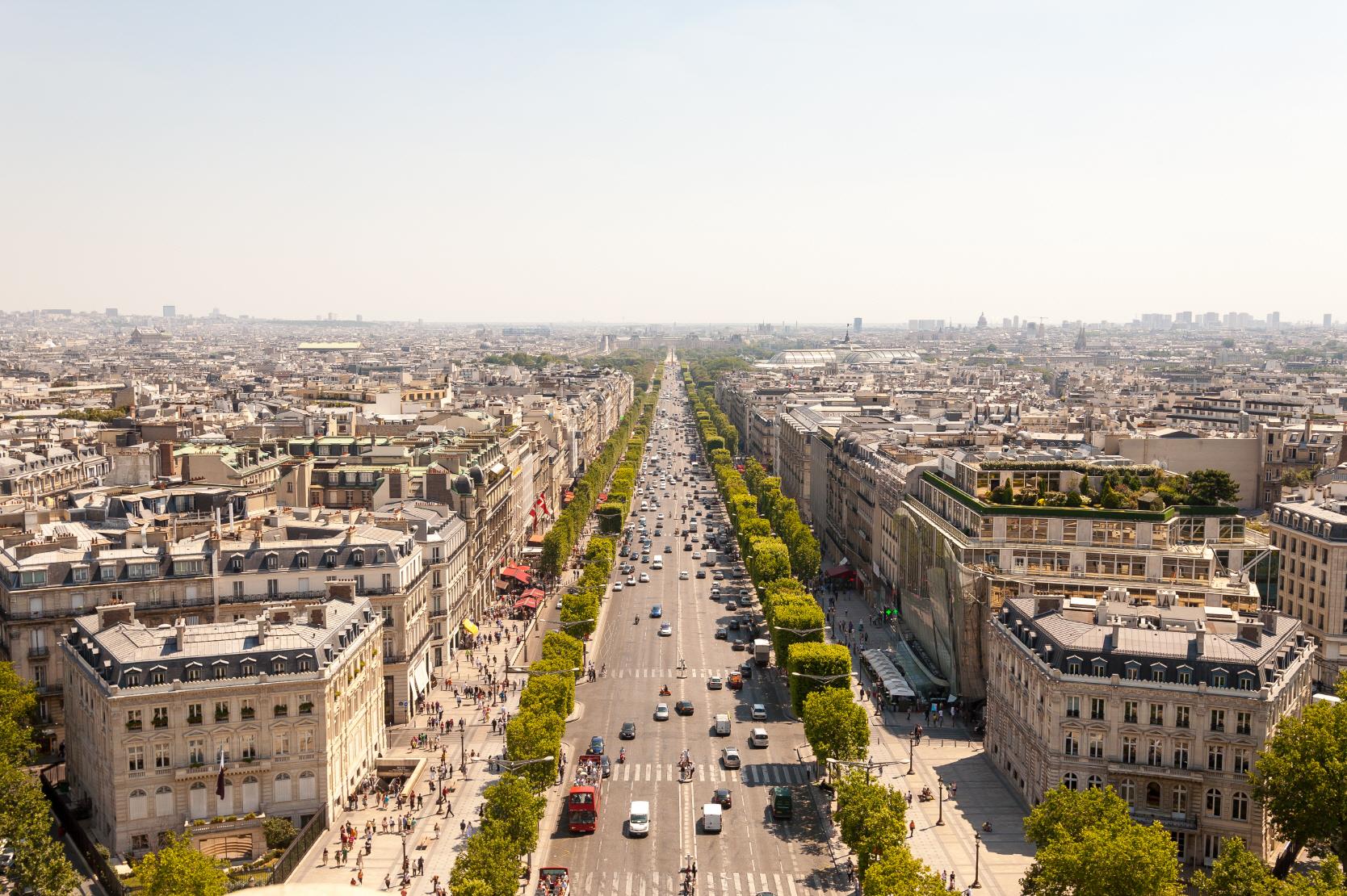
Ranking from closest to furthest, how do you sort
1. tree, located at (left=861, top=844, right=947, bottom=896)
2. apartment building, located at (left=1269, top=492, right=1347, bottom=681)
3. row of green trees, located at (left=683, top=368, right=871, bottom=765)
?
tree, located at (left=861, top=844, right=947, bottom=896)
row of green trees, located at (left=683, top=368, right=871, bottom=765)
apartment building, located at (left=1269, top=492, right=1347, bottom=681)

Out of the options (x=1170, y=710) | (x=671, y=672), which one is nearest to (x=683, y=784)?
(x=671, y=672)

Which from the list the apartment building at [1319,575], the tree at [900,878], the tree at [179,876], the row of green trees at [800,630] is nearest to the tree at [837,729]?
the row of green trees at [800,630]

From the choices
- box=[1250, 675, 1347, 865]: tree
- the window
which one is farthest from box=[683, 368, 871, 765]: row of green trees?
box=[1250, 675, 1347, 865]: tree

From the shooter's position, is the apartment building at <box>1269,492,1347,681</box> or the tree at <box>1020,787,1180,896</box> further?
the apartment building at <box>1269,492,1347,681</box>

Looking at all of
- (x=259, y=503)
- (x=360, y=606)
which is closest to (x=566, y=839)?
(x=360, y=606)

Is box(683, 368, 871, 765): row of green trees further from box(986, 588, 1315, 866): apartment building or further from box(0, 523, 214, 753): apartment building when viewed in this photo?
box(0, 523, 214, 753): apartment building

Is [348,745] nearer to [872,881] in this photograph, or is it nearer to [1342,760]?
[872,881]

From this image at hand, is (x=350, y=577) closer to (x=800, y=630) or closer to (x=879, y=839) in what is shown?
(x=800, y=630)
